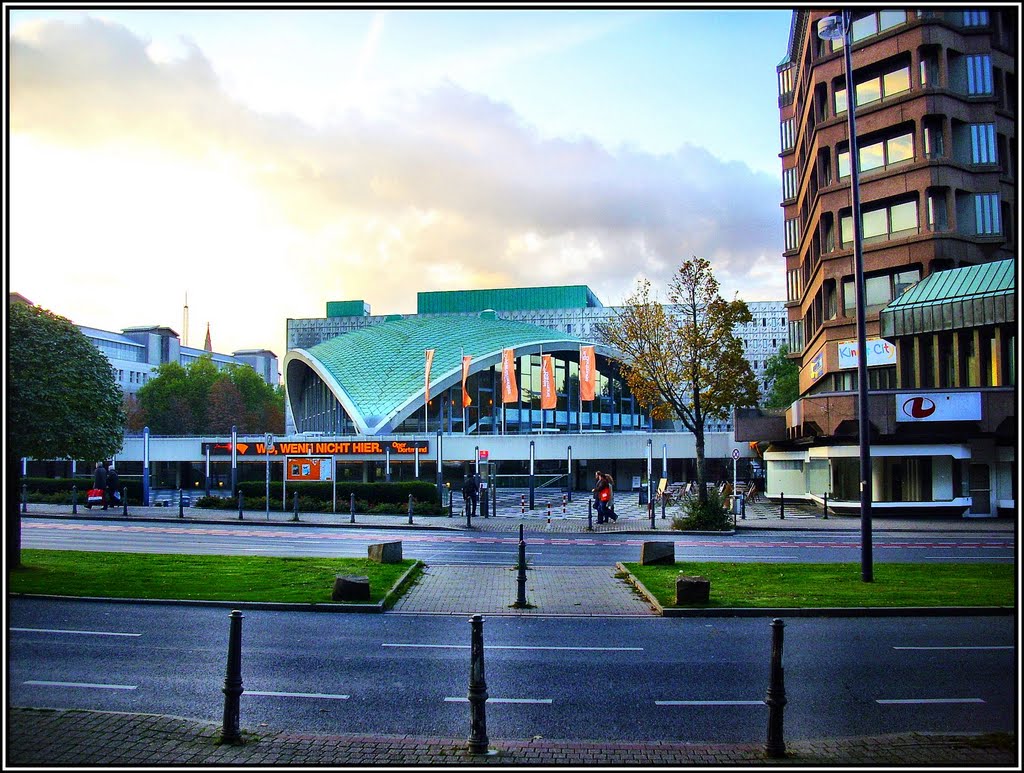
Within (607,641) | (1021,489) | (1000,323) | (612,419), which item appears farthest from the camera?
(612,419)

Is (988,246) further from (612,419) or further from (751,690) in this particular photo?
(612,419)

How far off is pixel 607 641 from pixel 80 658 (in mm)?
7110

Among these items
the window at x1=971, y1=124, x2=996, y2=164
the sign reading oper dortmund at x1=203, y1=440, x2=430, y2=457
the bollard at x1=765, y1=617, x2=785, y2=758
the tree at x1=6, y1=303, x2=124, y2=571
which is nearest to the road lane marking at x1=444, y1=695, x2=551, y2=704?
the bollard at x1=765, y1=617, x2=785, y2=758

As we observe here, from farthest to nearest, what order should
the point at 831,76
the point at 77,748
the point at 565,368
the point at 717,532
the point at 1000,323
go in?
the point at 565,368 < the point at 831,76 < the point at 1000,323 < the point at 717,532 < the point at 77,748

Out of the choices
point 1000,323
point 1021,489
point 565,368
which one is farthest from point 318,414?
point 1021,489

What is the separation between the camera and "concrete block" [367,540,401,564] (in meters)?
20.2

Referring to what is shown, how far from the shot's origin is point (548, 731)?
8.37 metres

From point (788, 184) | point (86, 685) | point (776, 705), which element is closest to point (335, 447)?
point (788, 184)

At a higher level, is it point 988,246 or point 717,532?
point 988,246

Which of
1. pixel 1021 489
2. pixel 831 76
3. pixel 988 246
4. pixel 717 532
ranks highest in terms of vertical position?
pixel 831 76

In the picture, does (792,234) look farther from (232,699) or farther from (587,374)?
(232,699)

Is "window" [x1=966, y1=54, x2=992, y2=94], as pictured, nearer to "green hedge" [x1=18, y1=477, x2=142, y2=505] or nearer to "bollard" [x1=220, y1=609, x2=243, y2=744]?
"bollard" [x1=220, y1=609, x2=243, y2=744]

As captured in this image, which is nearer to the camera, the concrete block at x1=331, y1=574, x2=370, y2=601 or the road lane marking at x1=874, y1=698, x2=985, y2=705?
the road lane marking at x1=874, y1=698, x2=985, y2=705

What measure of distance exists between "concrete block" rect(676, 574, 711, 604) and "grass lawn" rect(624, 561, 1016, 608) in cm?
17
